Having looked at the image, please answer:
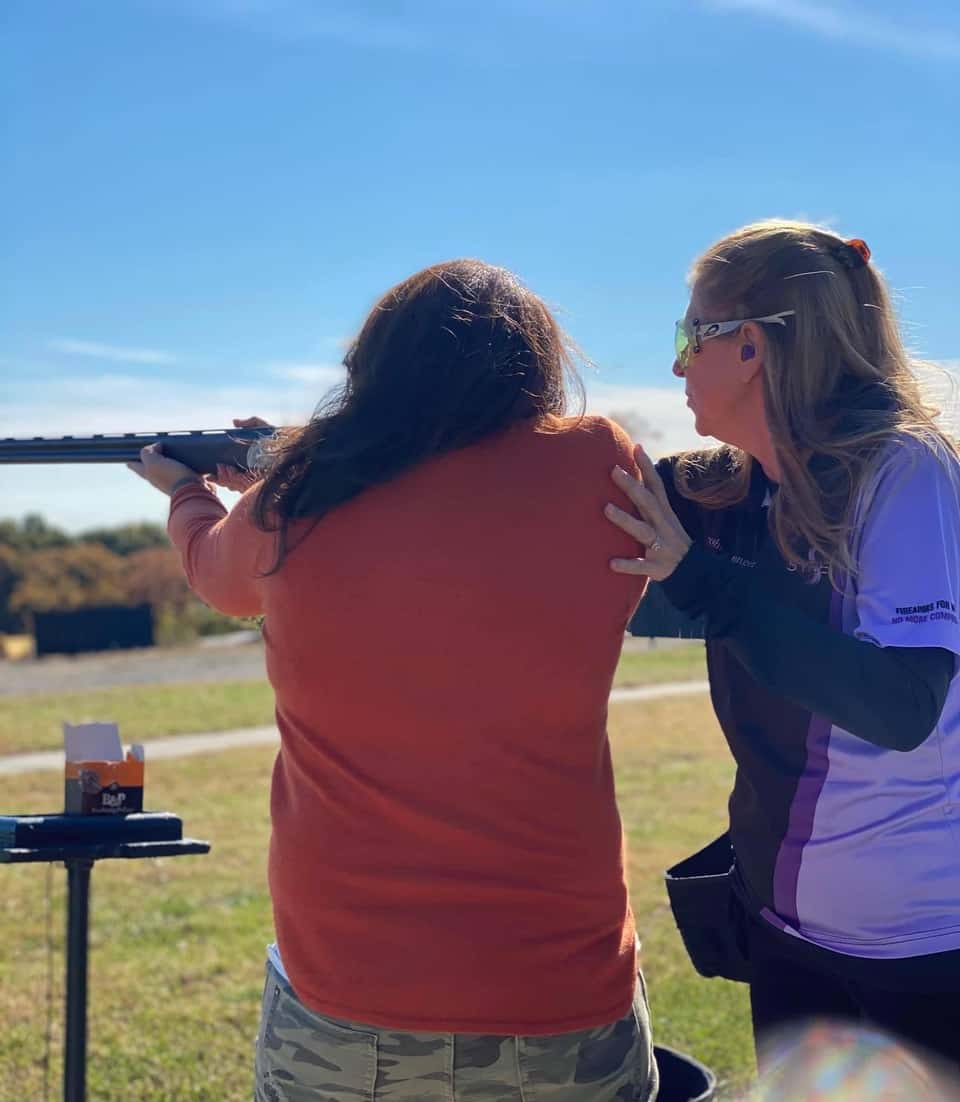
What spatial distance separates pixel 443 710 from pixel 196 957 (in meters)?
4.14

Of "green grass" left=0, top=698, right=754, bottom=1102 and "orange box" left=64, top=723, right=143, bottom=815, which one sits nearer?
"orange box" left=64, top=723, right=143, bottom=815

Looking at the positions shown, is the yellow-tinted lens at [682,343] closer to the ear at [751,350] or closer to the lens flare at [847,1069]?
the ear at [751,350]

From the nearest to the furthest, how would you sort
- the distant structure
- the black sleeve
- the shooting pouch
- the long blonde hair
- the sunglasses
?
1. the black sleeve
2. the long blonde hair
3. the sunglasses
4. the shooting pouch
5. the distant structure

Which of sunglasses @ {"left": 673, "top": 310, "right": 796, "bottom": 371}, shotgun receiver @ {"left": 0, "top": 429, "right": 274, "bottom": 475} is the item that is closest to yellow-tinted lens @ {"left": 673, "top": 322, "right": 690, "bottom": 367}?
sunglasses @ {"left": 673, "top": 310, "right": 796, "bottom": 371}

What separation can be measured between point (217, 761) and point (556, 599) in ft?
30.3

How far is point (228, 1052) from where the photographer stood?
4.29 metres

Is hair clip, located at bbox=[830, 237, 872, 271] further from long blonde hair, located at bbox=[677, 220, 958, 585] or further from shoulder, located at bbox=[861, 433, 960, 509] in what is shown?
shoulder, located at bbox=[861, 433, 960, 509]

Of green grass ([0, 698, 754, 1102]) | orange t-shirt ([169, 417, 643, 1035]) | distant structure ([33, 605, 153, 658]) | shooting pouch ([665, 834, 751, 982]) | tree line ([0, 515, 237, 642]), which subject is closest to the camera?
orange t-shirt ([169, 417, 643, 1035])

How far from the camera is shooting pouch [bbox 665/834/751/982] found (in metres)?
2.29

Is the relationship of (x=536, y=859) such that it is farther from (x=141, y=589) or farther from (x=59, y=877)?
(x=141, y=589)

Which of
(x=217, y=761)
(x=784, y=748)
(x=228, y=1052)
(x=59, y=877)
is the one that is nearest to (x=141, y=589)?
(x=217, y=761)

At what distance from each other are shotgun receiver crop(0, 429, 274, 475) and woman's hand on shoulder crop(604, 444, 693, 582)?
80 centimetres

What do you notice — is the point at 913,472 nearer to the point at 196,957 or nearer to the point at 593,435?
the point at 593,435

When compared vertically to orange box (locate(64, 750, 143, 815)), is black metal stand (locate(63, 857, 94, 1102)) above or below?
below
